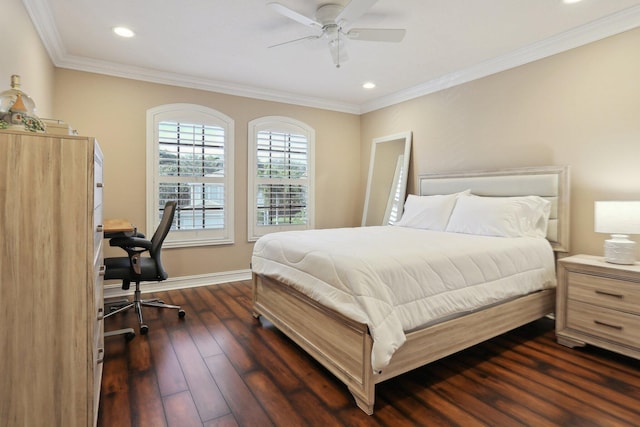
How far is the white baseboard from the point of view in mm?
3853

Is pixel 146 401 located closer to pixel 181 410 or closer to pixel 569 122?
pixel 181 410

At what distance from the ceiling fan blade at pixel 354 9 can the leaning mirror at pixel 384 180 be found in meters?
2.61

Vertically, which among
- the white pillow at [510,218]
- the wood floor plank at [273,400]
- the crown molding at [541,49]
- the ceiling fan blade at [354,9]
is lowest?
the wood floor plank at [273,400]

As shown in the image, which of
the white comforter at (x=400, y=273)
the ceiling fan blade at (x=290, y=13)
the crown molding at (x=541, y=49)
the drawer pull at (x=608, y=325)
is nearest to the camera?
the white comforter at (x=400, y=273)

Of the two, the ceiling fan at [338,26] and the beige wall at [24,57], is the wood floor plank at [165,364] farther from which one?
the ceiling fan at [338,26]

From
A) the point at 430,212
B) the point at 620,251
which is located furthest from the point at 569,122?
the point at 430,212

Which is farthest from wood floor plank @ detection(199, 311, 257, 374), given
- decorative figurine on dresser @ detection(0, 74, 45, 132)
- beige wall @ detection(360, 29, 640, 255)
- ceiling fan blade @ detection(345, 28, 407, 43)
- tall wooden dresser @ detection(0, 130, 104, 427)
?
beige wall @ detection(360, 29, 640, 255)

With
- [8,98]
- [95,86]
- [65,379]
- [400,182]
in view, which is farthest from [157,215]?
[400,182]

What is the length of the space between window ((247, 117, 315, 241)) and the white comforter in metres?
1.83

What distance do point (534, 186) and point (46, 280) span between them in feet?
12.1

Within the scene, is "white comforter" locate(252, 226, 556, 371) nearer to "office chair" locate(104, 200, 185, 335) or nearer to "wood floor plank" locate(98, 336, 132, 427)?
"office chair" locate(104, 200, 185, 335)

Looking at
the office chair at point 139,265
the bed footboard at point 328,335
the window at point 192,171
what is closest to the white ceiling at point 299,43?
the window at point 192,171

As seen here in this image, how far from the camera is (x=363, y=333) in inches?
71.5

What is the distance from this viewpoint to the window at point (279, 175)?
4668 mm
